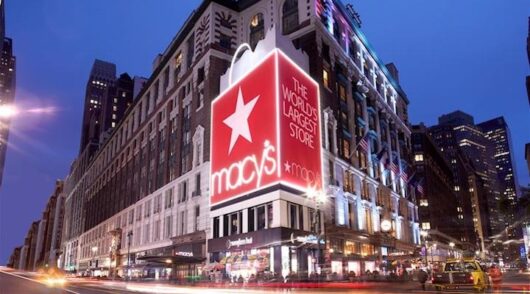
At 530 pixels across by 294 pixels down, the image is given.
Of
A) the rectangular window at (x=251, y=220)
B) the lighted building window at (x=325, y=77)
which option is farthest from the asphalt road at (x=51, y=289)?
the lighted building window at (x=325, y=77)

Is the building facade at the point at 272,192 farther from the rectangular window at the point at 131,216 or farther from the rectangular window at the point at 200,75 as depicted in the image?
the rectangular window at the point at 131,216

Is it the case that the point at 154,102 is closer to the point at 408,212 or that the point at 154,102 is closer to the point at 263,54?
the point at 263,54

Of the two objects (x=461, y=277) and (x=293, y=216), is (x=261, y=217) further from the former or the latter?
(x=461, y=277)

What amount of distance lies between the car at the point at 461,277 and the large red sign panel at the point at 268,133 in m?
17.3

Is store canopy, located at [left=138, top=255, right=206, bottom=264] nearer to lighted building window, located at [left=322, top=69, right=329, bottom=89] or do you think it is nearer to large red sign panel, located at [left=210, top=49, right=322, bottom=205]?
large red sign panel, located at [left=210, top=49, right=322, bottom=205]

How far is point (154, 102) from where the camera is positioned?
84688 millimetres

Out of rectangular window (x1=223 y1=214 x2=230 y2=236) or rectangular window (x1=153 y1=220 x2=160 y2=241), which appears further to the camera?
rectangular window (x1=153 y1=220 x2=160 y2=241)

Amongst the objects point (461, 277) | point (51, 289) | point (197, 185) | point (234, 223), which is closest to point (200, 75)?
point (197, 185)

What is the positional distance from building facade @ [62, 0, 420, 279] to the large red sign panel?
2511 millimetres

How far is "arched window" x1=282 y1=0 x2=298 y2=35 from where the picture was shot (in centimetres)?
6019

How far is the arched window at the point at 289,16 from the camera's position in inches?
2370

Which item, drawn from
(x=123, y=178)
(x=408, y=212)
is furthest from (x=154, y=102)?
(x=408, y=212)

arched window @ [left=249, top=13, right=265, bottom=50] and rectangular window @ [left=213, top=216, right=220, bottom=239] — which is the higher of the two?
arched window @ [left=249, top=13, right=265, bottom=50]

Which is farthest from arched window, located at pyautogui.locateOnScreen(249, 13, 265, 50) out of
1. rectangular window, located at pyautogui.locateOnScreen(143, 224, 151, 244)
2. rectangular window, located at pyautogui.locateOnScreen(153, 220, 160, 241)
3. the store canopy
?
rectangular window, located at pyautogui.locateOnScreen(143, 224, 151, 244)
